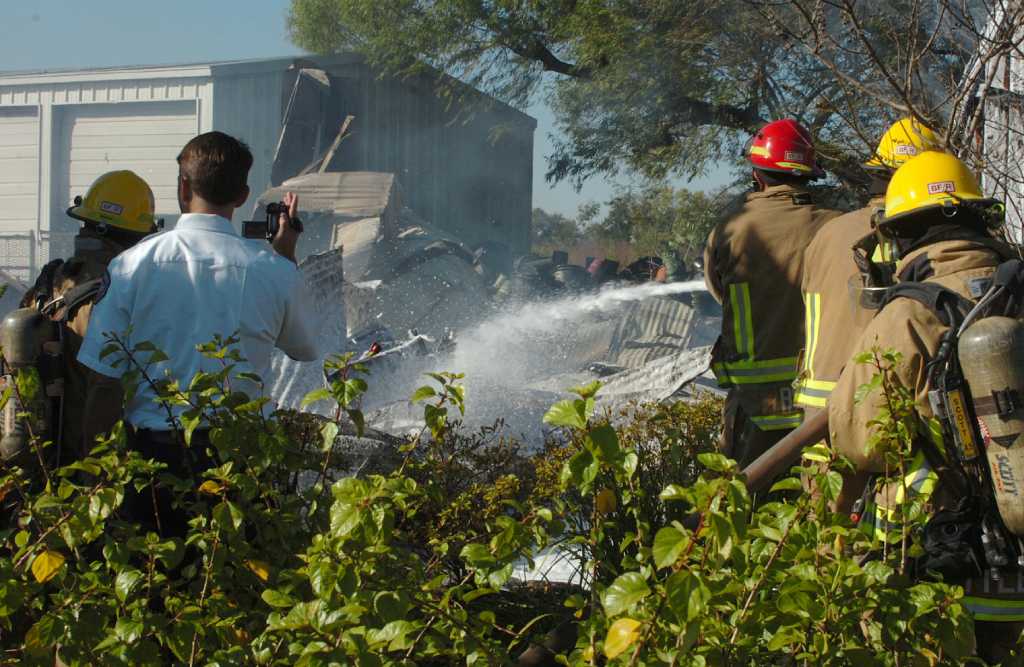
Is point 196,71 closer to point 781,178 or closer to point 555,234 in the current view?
point 781,178

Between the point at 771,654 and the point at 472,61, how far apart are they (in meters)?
14.0

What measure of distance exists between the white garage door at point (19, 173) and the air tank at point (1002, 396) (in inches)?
875

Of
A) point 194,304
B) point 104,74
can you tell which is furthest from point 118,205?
point 104,74

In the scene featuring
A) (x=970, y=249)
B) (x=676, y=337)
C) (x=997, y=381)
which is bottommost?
(x=676, y=337)

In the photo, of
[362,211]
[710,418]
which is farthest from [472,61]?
[710,418]

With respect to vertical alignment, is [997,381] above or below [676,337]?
above

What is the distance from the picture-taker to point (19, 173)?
2219cm

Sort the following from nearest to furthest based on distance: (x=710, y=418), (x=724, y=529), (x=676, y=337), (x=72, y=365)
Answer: (x=724, y=529), (x=72, y=365), (x=710, y=418), (x=676, y=337)

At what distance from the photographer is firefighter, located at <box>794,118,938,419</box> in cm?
319

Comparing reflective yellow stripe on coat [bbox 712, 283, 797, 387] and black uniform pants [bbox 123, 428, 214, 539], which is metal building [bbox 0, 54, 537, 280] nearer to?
reflective yellow stripe on coat [bbox 712, 283, 797, 387]

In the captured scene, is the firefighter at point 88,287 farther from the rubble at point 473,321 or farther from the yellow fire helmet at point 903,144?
the yellow fire helmet at point 903,144

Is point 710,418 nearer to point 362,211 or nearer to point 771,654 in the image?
point 771,654

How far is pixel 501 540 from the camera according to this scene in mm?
1728

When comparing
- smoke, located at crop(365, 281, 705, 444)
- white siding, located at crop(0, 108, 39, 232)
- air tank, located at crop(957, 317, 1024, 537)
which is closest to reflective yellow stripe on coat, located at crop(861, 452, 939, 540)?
air tank, located at crop(957, 317, 1024, 537)
